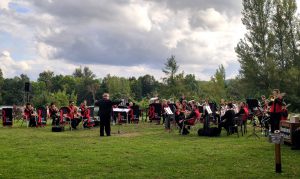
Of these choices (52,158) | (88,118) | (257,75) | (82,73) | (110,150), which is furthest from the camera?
(82,73)

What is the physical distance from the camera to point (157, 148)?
523 inches

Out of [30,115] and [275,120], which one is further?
[30,115]

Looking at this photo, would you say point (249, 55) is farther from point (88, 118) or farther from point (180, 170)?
point (180, 170)

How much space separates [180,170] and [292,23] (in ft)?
135

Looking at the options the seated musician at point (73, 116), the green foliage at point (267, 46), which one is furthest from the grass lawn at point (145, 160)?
the green foliage at point (267, 46)

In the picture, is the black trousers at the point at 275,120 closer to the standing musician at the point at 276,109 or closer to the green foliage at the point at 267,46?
the standing musician at the point at 276,109

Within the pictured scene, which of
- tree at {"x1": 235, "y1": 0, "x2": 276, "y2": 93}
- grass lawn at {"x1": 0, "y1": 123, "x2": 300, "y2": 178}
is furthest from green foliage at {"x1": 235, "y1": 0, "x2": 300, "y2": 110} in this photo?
grass lawn at {"x1": 0, "y1": 123, "x2": 300, "y2": 178}

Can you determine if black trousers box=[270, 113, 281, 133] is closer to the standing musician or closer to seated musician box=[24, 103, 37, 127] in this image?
the standing musician

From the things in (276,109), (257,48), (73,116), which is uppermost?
(257,48)

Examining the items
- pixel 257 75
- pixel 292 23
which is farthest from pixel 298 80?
pixel 292 23

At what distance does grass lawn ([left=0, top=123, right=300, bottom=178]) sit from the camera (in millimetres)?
9039

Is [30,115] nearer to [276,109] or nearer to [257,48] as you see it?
[276,109]

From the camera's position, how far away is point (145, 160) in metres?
10.8

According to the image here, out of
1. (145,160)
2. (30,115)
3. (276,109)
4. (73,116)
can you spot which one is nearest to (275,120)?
(276,109)
